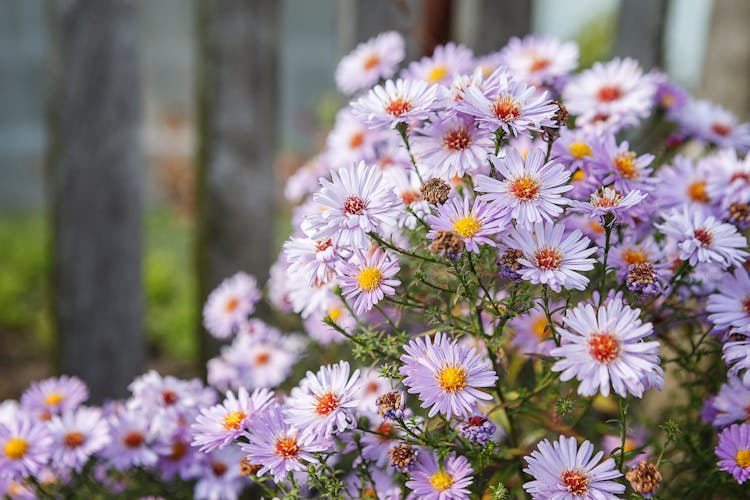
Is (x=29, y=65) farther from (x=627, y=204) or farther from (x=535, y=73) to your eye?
(x=627, y=204)

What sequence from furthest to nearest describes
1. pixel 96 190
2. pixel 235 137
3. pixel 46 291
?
pixel 46 291, pixel 235 137, pixel 96 190

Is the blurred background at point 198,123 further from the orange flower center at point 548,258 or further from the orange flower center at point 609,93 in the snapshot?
the orange flower center at point 548,258

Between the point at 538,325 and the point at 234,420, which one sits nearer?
the point at 234,420

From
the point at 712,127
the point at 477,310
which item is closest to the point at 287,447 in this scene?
the point at 477,310

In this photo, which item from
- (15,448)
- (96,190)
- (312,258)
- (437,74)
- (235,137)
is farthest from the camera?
(235,137)

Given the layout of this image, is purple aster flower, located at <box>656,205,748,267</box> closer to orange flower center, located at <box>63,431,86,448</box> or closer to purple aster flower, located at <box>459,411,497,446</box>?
purple aster flower, located at <box>459,411,497,446</box>

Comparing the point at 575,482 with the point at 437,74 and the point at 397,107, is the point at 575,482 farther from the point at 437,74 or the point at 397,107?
the point at 437,74

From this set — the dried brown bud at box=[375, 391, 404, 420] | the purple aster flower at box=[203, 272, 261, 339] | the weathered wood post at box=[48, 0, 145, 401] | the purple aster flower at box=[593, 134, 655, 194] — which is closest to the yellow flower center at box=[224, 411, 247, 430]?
the dried brown bud at box=[375, 391, 404, 420]
